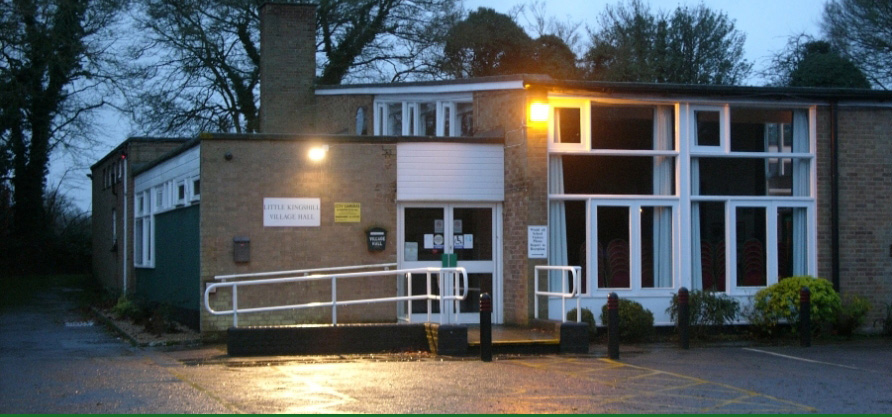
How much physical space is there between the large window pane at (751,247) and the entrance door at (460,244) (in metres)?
4.39

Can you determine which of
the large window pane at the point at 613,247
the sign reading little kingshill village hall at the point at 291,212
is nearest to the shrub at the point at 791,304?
the large window pane at the point at 613,247

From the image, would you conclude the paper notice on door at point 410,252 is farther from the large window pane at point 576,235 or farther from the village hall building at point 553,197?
the large window pane at point 576,235

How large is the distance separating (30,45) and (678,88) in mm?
25086

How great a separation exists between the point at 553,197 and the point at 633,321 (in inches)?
100

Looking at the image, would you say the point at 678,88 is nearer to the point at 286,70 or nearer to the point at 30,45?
the point at 286,70

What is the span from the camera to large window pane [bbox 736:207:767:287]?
18.4m

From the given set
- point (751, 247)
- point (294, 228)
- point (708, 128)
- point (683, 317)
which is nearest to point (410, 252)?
point (294, 228)

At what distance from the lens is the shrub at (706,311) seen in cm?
1695

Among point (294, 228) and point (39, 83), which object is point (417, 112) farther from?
point (39, 83)

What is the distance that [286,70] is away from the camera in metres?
23.2

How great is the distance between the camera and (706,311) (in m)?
17.0

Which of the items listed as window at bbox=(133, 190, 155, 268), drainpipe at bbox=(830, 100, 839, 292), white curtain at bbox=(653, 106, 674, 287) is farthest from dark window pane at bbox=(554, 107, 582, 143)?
window at bbox=(133, 190, 155, 268)

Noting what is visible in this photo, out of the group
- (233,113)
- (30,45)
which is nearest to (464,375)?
(233,113)

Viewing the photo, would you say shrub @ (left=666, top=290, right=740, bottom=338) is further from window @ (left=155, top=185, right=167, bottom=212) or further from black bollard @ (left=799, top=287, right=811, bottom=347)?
window @ (left=155, top=185, right=167, bottom=212)
